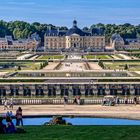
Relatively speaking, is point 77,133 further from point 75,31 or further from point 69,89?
point 75,31

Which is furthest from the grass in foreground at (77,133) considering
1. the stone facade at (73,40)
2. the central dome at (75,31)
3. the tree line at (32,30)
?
the tree line at (32,30)

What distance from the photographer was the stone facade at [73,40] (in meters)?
109

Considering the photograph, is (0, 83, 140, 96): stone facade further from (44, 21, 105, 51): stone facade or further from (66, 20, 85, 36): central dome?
(66, 20, 85, 36): central dome

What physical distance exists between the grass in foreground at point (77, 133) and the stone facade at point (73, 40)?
95493 millimetres

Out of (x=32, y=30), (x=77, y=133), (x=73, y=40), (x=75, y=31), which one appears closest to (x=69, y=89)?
(x=77, y=133)

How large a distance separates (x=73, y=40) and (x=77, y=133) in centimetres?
9782

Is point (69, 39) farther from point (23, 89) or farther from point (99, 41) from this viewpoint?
point (23, 89)

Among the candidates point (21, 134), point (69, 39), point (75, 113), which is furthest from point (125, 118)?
point (69, 39)

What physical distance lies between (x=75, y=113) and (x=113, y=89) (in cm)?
1240

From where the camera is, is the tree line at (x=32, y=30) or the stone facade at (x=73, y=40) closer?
the stone facade at (x=73, y=40)

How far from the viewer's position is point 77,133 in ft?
38.5

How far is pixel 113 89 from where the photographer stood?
3062 centimetres

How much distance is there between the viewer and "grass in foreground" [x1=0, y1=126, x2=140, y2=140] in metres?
11.0

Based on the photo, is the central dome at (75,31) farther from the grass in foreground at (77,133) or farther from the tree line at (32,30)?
the grass in foreground at (77,133)
